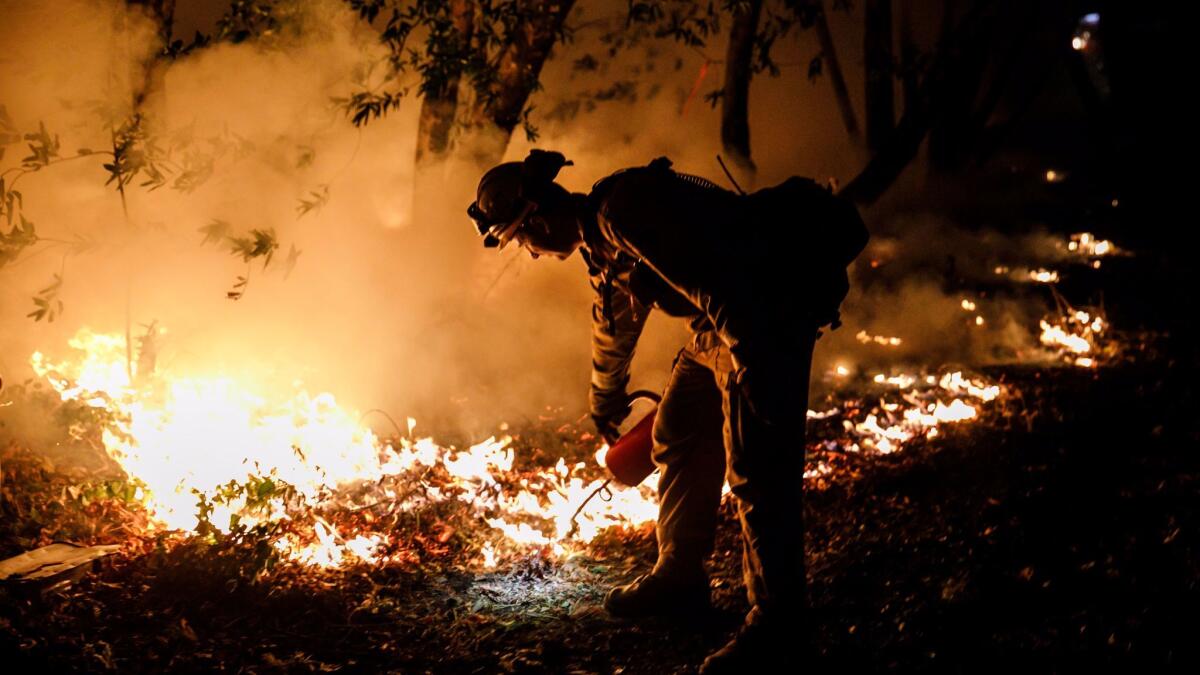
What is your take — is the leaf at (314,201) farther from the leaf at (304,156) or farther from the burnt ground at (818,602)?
the burnt ground at (818,602)

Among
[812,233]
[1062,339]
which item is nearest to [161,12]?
[812,233]

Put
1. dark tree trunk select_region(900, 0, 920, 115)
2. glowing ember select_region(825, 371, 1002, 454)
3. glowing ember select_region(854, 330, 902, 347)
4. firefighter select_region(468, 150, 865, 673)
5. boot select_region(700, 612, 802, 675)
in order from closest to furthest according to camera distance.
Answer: firefighter select_region(468, 150, 865, 673)
boot select_region(700, 612, 802, 675)
glowing ember select_region(825, 371, 1002, 454)
glowing ember select_region(854, 330, 902, 347)
dark tree trunk select_region(900, 0, 920, 115)

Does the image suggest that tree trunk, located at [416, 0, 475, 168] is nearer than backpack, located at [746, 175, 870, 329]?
No

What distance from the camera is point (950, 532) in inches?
175

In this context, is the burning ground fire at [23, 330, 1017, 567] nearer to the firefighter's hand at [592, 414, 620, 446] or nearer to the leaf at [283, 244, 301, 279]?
the firefighter's hand at [592, 414, 620, 446]

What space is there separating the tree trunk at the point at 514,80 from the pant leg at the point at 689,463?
3.28 meters

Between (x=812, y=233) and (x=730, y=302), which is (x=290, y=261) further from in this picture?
(x=812, y=233)

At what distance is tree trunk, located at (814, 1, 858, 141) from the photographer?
11.1 m

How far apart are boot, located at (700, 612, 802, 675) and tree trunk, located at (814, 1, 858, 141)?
9.20m

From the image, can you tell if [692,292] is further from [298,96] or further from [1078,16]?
[1078,16]

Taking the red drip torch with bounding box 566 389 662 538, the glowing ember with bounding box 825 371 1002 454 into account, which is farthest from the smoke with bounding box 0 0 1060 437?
the red drip torch with bounding box 566 389 662 538

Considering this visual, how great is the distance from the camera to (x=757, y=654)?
3.41 meters

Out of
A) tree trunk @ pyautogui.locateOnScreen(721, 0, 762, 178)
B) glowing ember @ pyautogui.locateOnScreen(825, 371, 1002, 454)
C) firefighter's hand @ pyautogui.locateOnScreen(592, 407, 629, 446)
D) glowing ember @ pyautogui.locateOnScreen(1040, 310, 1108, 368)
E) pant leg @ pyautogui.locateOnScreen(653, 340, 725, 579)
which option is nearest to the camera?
pant leg @ pyautogui.locateOnScreen(653, 340, 725, 579)

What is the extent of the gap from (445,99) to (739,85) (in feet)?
10.7
